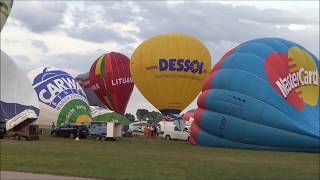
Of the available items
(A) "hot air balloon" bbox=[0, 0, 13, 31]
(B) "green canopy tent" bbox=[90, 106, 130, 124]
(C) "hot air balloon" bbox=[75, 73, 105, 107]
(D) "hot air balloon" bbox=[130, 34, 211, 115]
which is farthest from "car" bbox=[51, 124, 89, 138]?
(A) "hot air balloon" bbox=[0, 0, 13, 31]

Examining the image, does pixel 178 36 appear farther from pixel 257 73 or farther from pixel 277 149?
pixel 277 149

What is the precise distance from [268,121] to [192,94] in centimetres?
1210

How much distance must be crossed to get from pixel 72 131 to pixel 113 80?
12635mm

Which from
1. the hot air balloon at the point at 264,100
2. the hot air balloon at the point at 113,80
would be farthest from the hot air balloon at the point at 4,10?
the hot air balloon at the point at 113,80

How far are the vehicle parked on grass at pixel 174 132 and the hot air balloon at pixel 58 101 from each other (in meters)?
5.82

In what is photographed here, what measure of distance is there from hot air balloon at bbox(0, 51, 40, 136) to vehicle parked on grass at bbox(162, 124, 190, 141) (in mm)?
9910

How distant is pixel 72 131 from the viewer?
37938mm

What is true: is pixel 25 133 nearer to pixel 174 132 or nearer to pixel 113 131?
pixel 113 131

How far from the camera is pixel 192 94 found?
37.4 metres

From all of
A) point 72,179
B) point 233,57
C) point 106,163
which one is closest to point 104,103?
point 233,57

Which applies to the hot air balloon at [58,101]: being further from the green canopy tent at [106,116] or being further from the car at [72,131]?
the green canopy tent at [106,116]

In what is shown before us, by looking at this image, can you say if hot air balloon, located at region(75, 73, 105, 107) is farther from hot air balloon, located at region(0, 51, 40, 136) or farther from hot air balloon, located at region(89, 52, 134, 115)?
hot air balloon, located at region(0, 51, 40, 136)

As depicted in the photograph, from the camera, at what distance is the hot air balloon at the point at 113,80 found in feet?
164

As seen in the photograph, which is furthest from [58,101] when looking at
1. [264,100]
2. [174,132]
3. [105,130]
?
[264,100]
